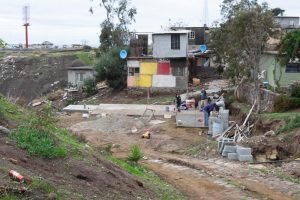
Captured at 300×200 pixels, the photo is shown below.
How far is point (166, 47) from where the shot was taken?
4466 cm

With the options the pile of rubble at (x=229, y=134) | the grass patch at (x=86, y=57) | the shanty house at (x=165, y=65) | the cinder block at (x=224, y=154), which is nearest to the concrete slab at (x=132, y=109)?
the shanty house at (x=165, y=65)

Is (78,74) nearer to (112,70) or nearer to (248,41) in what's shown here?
(112,70)

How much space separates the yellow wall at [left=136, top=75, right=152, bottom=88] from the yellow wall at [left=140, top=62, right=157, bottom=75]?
0.36 metres

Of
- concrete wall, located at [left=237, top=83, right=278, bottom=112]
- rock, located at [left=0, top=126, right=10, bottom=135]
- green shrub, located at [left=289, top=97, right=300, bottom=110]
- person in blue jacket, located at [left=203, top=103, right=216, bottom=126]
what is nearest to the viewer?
rock, located at [left=0, top=126, right=10, bottom=135]

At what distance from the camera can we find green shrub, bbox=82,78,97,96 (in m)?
47.9

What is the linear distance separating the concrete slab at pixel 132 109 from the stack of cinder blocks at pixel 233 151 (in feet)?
40.0

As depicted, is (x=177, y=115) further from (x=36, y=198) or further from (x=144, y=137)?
(x=36, y=198)

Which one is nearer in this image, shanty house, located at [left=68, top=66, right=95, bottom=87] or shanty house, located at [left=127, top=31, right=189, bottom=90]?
shanty house, located at [left=127, top=31, right=189, bottom=90]

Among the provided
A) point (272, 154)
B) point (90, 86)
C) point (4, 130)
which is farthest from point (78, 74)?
point (4, 130)

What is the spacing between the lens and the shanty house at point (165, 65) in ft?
145

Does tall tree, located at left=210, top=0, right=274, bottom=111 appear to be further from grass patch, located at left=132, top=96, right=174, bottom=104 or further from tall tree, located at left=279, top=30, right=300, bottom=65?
grass patch, located at left=132, top=96, right=174, bottom=104

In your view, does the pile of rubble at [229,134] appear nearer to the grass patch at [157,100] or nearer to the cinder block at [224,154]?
the cinder block at [224,154]

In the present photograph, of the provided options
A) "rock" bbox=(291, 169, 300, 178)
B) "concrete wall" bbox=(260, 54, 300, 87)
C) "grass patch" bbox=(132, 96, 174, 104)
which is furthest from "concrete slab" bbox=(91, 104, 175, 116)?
"rock" bbox=(291, 169, 300, 178)

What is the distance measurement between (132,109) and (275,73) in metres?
10.3
